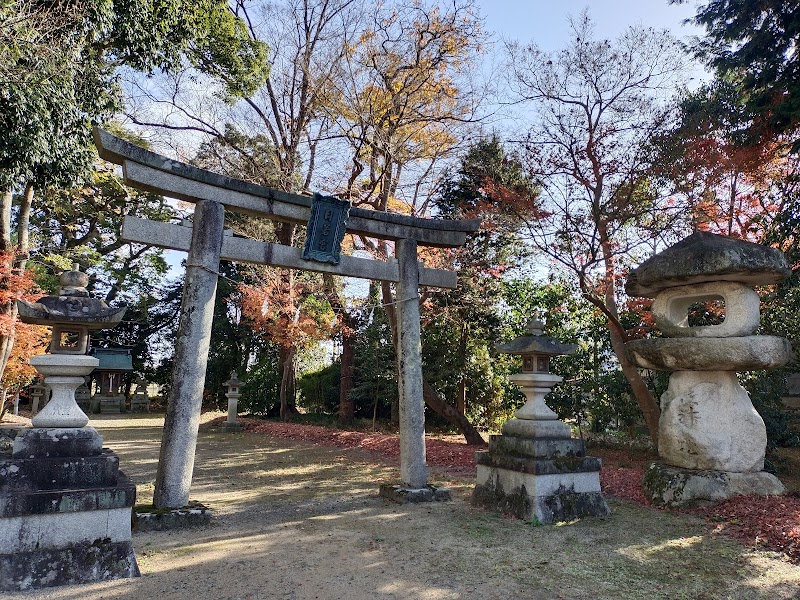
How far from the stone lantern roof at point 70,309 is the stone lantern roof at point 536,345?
4621 millimetres

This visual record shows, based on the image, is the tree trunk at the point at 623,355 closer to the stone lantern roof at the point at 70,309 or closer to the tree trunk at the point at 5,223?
the stone lantern roof at the point at 70,309

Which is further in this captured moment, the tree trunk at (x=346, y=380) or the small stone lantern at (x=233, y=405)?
the small stone lantern at (x=233, y=405)

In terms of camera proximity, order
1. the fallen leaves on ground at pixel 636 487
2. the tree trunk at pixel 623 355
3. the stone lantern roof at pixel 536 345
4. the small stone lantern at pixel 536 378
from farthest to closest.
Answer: the tree trunk at pixel 623 355 → the stone lantern roof at pixel 536 345 → the small stone lantern at pixel 536 378 → the fallen leaves on ground at pixel 636 487

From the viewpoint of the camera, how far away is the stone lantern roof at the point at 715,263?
6156 mm

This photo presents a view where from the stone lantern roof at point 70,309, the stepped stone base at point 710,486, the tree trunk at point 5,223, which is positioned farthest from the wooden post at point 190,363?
the tree trunk at point 5,223

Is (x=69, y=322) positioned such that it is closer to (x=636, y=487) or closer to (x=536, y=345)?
(x=536, y=345)

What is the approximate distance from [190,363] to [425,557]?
3.07 metres

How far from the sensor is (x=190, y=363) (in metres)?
5.67

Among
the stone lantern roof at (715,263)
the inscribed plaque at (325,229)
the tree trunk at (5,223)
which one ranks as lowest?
the stone lantern roof at (715,263)

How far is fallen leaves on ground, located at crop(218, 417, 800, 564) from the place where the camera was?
17.1 ft

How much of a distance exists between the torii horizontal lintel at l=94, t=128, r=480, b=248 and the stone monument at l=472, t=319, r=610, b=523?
192 centimetres

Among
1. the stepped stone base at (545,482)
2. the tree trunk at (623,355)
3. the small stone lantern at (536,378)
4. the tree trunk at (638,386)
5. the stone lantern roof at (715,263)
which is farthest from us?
the tree trunk at (638,386)

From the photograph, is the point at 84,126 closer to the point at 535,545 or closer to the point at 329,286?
the point at 329,286

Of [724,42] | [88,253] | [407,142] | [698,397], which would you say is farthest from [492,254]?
[88,253]
